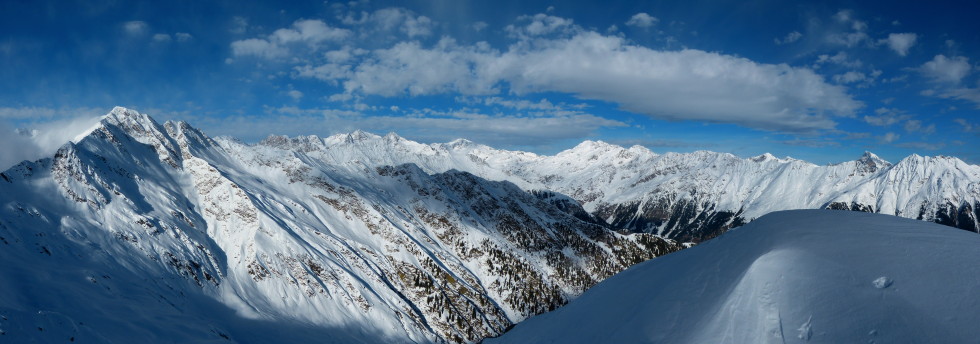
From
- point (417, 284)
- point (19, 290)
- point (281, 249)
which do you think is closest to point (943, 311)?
point (19, 290)

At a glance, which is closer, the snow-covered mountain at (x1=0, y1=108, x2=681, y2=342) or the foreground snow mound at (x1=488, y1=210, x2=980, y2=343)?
the foreground snow mound at (x1=488, y1=210, x2=980, y2=343)

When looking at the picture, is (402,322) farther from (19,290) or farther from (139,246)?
(19,290)

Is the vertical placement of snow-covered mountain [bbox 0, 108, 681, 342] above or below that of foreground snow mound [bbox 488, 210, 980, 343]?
above

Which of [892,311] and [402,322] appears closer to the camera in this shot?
[892,311]

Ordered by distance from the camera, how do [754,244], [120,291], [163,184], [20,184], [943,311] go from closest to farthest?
[943,311], [754,244], [120,291], [20,184], [163,184]

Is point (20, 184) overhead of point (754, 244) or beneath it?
overhead

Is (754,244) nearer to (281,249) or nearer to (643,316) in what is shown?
(643,316)

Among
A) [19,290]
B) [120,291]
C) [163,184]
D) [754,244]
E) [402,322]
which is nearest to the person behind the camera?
[754,244]

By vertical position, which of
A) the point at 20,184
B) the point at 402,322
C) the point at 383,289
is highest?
the point at 20,184
